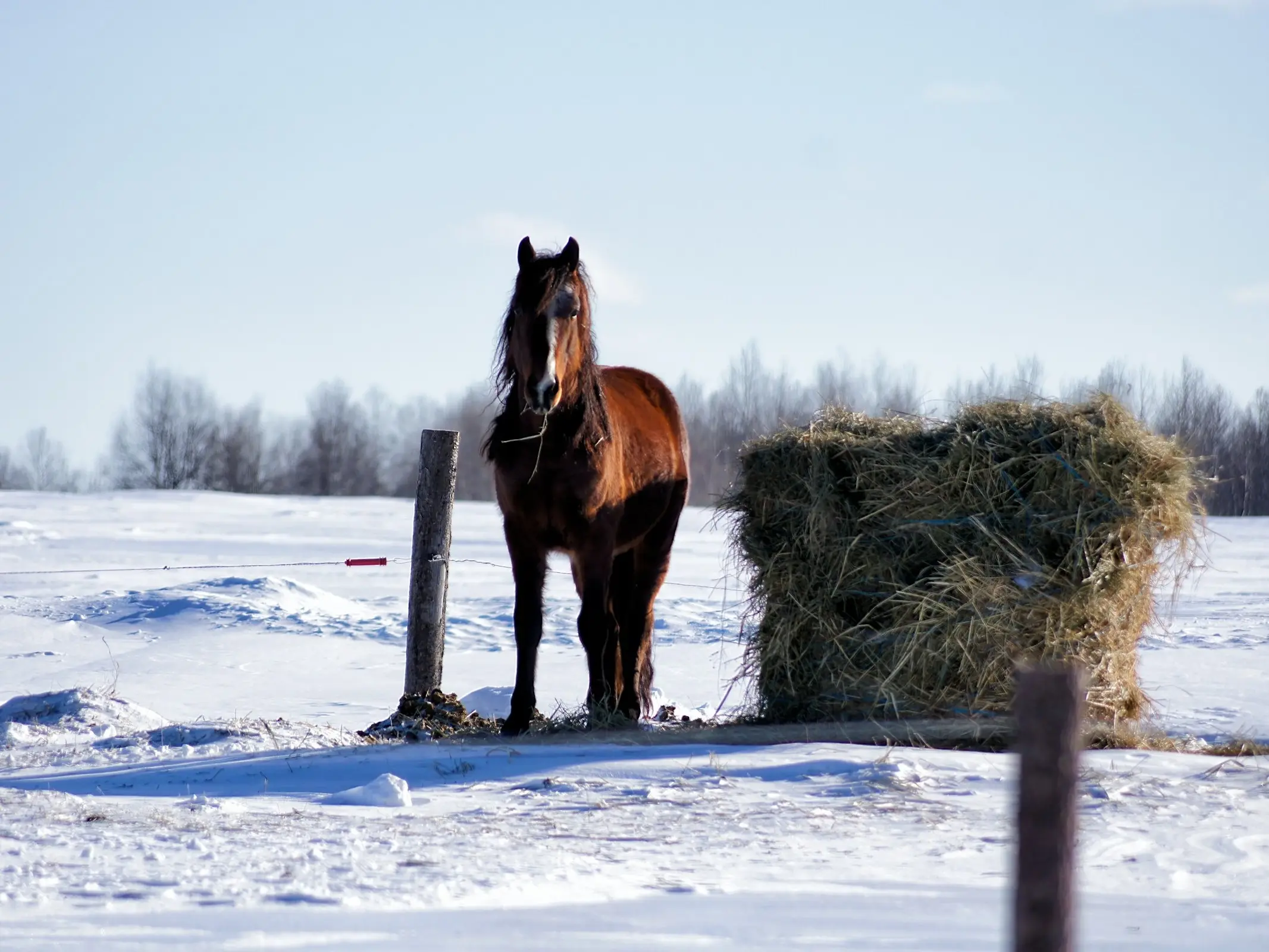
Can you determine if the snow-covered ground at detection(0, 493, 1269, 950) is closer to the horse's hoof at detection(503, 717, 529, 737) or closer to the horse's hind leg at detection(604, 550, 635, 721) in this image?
the horse's hoof at detection(503, 717, 529, 737)

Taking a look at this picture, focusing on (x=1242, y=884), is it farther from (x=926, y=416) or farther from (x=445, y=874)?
(x=926, y=416)

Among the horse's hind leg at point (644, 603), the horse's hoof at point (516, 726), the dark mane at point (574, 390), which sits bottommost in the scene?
the horse's hoof at point (516, 726)

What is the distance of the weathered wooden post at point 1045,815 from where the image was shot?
62.2 inches

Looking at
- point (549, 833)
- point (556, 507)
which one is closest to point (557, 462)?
point (556, 507)

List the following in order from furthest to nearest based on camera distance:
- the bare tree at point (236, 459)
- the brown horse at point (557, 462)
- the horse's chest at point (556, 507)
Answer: the bare tree at point (236, 459), the horse's chest at point (556, 507), the brown horse at point (557, 462)

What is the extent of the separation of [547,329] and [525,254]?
536 mm

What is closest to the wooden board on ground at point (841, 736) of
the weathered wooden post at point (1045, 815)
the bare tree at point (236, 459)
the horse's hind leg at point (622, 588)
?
the horse's hind leg at point (622, 588)

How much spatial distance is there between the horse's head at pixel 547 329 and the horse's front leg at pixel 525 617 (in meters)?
0.79

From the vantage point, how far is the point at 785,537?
22.0 feet

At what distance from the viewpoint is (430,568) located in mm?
7301

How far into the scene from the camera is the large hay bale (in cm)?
601

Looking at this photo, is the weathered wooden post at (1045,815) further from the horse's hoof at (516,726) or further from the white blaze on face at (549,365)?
the horse's hoof at (516,726)

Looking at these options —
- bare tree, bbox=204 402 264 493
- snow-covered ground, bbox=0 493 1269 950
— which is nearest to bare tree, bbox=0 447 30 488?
bare tree, bbox=204 402 264 493

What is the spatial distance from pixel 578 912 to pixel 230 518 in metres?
25.1
